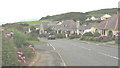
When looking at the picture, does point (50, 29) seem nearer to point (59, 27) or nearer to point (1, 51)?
point (59, 27)

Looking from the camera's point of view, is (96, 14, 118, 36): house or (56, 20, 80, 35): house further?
(56, 20, 80, 35): house

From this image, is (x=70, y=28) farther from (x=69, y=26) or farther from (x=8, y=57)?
(x=8, y=57)

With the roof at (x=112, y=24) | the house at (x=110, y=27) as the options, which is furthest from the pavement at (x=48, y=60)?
the roof at (x=112, y=24)

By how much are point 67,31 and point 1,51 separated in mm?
78920

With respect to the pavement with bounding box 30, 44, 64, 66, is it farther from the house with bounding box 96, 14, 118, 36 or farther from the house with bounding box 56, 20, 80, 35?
the house with bounding box 56, 20, 80, 35

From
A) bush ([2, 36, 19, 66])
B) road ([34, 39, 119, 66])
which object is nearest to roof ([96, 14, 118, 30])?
road ([34, 39, 119, 66])

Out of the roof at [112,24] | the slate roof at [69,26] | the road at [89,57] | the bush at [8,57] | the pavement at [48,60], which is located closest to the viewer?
the bush at [8,57]

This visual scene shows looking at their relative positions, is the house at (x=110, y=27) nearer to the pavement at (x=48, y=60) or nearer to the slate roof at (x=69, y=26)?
the pavement at (x=48, y=60)

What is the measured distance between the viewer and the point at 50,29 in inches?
3824

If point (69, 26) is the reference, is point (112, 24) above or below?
above

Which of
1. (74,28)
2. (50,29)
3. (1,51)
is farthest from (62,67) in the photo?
(50,29)

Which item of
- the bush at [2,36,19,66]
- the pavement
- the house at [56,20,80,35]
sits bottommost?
the house at [56,20,80,35]

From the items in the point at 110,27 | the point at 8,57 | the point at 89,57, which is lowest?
the point at 89,57

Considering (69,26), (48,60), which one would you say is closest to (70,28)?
(69,26)
